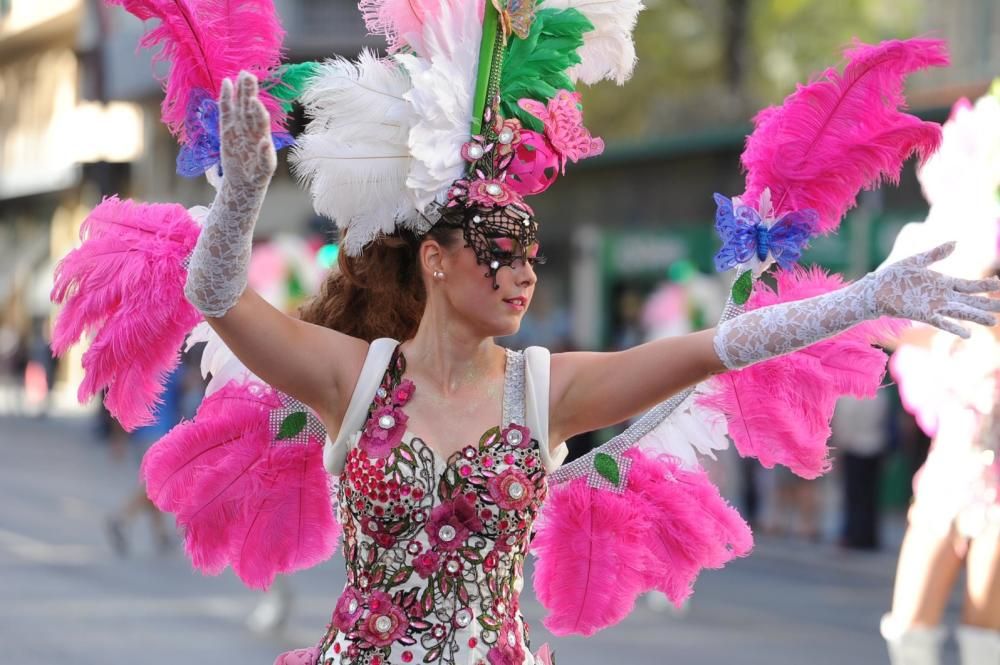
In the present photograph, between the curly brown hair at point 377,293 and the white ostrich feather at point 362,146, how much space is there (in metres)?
0.10

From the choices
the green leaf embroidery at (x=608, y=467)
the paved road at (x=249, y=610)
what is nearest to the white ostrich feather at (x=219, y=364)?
the green leaf embroidery at (x=608, y=467)

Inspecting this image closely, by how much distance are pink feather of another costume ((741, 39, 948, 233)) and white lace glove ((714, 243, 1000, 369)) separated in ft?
1.45

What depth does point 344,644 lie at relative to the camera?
3023mm

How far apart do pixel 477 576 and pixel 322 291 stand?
0.82 metres

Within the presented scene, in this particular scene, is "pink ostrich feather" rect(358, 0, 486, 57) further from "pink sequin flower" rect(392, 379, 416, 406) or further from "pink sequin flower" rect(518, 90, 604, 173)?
"pink sequin flower" rect(392, 379, 416, 406)

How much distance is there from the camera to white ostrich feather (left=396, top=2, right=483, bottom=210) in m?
3.02

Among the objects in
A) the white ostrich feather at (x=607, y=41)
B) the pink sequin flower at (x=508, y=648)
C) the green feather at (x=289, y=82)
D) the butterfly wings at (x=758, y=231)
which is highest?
the white ostrich feather at (x=607, y=41)

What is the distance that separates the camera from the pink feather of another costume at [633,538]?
334 cm

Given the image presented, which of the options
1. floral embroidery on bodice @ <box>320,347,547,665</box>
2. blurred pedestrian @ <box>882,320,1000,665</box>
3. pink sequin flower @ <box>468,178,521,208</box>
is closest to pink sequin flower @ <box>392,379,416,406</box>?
floral embroidery on bodice @ <box>320,347,547,665</box>

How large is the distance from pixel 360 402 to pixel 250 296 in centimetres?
30

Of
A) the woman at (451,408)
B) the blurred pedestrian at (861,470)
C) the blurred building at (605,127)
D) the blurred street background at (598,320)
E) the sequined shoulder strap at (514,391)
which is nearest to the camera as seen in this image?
the woman at (451,408)

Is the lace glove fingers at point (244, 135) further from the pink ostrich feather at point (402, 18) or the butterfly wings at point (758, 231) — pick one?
the butterfly wings at point (758, 231)

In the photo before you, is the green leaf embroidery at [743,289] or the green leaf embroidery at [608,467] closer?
the green leaf embroidery at [743,289]

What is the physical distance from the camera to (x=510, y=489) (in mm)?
2961
